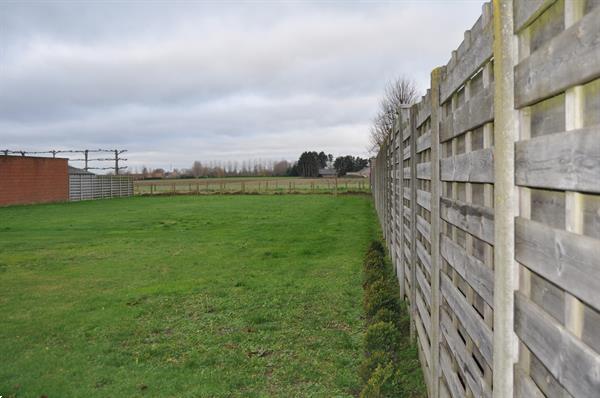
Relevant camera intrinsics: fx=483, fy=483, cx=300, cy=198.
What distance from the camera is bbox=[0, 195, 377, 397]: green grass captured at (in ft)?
15.0

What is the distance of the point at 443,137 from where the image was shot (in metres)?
2.80

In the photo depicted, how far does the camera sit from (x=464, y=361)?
7.68 ft

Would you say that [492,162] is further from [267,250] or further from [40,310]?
[267,250]

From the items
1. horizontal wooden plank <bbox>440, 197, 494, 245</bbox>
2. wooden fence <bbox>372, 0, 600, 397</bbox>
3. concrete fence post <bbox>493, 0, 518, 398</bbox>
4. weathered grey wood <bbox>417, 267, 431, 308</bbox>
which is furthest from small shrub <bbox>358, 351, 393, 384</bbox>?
concrete fence post <bbox>493, 0, 518, 398</bbox>

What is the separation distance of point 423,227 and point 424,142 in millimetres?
740

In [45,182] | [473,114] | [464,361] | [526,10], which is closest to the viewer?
[526,10]

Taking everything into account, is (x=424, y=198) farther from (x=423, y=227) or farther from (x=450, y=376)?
(x=450, y=376)

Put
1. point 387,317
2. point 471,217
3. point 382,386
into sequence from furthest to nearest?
point 387,317, point 382,386, point 471,217

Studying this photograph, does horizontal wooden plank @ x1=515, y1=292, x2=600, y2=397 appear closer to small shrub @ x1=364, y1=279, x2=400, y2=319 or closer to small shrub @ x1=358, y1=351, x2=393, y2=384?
small shrub @ x1=358, y1=351, x2=393, y2=384

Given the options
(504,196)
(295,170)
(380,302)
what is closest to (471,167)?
(504,196)

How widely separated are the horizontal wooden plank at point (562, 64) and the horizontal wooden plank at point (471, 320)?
931 mm

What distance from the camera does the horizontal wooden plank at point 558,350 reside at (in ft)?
3.39

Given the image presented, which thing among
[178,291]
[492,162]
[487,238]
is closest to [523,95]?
[492,162]

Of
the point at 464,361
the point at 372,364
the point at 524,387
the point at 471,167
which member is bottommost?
the point at 372,364
